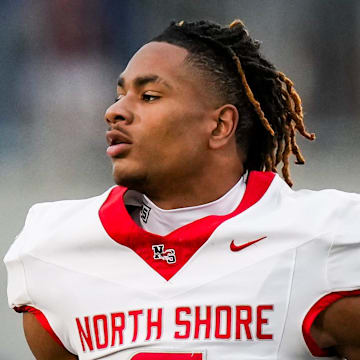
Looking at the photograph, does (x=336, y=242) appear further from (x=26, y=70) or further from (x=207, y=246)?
(x=26, y=70)

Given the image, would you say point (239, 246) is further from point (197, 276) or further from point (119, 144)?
point (119, 144)

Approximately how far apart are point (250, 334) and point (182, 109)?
0.45m

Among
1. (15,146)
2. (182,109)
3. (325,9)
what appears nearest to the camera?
(182,109)

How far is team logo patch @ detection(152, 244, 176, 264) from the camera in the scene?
1.81 meters

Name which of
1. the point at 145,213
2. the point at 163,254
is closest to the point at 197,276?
the point at 163,254

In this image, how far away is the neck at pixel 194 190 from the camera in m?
1.85

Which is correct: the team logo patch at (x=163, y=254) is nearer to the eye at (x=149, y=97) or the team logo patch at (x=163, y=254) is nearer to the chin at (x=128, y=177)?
the chin at (x=128, y=177)

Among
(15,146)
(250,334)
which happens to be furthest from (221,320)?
(15,146)

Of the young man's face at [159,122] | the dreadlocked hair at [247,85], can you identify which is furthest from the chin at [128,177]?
the dreadlocked hair at [247,85]

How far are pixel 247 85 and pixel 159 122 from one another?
21 centimetres

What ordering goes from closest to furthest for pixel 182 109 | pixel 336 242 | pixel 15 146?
→ 1. pixel 336 242
2. pixel 182 109
3. pixel 15 146

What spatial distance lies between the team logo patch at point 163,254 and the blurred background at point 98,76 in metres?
2.34

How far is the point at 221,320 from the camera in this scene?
174 centimetres

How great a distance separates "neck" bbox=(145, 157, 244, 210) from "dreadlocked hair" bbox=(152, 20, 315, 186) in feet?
0.31
